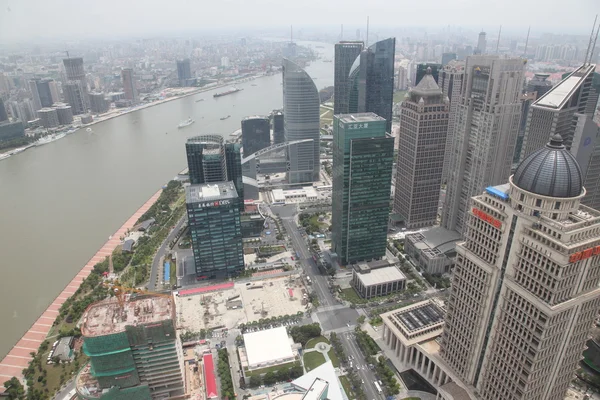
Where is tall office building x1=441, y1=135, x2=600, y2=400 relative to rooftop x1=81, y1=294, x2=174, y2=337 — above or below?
above

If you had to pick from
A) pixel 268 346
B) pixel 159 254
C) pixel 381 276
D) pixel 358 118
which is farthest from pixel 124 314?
pixel 358 118

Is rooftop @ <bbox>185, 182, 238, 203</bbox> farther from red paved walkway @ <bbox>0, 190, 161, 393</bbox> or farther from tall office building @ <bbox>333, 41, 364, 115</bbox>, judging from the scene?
tall office building @ <bbox>333, 41, 364, 115</bbox>

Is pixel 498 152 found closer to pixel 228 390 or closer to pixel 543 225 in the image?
pixel 543 225

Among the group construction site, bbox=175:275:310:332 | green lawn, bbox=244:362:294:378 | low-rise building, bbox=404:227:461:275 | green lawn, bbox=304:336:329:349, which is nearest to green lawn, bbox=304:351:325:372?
green lawn, bbox=304:336:329:349

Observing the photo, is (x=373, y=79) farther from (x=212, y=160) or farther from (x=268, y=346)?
(x=268, y=346)

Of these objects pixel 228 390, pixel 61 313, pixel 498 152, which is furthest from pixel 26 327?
pixel 498 152
